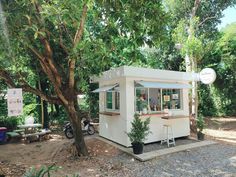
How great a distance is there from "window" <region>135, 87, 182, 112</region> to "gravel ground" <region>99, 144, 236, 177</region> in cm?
202

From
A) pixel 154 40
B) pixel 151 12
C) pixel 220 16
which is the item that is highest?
pixel 220 16

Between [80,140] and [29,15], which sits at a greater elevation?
[29,15]

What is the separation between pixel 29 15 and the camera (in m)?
6.00

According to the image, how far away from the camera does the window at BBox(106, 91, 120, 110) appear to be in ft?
31.0

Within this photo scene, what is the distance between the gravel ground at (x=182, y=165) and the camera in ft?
19.6

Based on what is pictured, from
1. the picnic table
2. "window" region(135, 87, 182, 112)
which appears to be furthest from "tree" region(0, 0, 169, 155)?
the picnic table

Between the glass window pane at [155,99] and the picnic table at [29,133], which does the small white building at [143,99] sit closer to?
the glass window pane at [155,99]

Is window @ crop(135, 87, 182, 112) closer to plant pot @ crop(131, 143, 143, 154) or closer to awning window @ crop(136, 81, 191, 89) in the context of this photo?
awning window @ crop(136, 81, 191, 89)

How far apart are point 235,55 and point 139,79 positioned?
8.83 m

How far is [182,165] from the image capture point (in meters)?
6.59

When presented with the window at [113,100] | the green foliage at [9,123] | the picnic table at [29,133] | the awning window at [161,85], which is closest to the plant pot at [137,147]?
the awning window at [161,85]

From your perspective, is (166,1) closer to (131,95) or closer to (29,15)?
(131,95)

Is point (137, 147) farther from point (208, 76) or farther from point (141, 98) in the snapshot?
point (208, 76)

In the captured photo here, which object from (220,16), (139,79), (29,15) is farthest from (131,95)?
(220,16)
